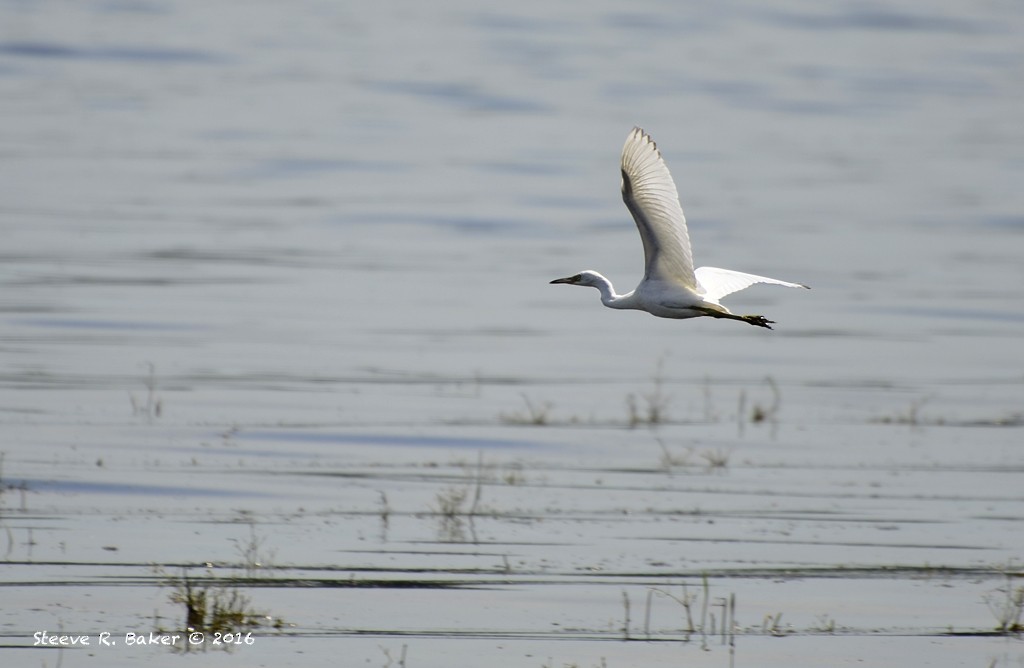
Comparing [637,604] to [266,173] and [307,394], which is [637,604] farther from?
[266,173]

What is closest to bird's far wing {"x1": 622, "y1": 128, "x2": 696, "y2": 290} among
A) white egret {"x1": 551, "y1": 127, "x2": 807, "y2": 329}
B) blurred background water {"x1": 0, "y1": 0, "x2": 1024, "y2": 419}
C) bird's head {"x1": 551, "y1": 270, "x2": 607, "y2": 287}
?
white egret {"x1": 551, "y1": 127, "x2": 807, "y2": 329}

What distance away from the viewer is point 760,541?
12523mm

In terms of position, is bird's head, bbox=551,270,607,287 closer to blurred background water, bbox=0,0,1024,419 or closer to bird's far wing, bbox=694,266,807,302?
bird's far wing, bbox=694,266,807,302

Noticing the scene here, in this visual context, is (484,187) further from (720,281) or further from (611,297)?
(611,297)

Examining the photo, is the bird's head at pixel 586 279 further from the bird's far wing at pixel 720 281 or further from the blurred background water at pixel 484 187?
the blurred background water at pixel 484 187

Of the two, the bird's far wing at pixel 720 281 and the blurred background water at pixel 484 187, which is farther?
the blurred background water at pixel 484 187

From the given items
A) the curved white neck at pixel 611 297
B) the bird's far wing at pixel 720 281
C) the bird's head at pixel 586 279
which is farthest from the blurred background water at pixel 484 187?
the curved white neck at pixel 611 297

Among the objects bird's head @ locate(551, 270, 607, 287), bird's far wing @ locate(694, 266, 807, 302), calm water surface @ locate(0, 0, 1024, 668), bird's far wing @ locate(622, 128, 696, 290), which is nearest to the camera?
bird's far wing @ locate(622, 128, 696, 290)

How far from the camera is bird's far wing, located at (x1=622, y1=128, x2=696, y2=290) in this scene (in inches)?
401

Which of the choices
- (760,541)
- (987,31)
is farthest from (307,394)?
(987,31)

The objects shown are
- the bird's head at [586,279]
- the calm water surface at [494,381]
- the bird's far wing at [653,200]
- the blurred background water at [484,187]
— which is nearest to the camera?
the bird's far wing at [653,200]

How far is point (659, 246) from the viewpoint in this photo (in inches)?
416

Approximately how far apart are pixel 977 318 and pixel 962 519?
400 inches

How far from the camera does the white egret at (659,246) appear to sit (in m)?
10.2
